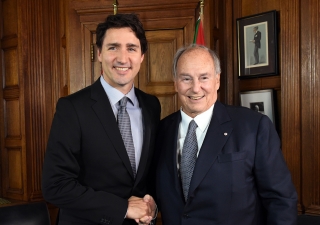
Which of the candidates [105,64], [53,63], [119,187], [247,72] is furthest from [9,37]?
[119,187]

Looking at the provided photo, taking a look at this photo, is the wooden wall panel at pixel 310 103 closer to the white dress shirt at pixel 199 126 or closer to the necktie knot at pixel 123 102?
the white dress shirt at pixel 199 126

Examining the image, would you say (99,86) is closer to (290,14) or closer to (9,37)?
(290,14)

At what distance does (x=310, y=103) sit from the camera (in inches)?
128

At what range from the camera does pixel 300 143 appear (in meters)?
3.37

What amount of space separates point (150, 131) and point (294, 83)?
177 centimetres

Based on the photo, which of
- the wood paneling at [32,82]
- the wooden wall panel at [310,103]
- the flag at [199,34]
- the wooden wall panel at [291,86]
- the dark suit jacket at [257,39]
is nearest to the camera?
the wooden wall panel at [310,103]

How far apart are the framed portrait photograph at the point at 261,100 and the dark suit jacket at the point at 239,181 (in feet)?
5.77

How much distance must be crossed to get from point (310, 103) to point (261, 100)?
1.57 ft

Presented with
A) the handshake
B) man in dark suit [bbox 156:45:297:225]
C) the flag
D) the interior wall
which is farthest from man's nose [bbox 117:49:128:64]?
the interior wall

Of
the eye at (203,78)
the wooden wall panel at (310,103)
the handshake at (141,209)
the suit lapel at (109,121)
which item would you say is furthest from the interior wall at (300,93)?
the suit lapel at (109,121)

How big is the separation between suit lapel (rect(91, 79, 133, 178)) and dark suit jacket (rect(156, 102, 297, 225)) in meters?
0.26

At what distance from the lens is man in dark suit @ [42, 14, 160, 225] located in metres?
1.85

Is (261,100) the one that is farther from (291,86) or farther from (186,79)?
(186,79)

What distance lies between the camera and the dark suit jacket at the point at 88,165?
6.04ft
